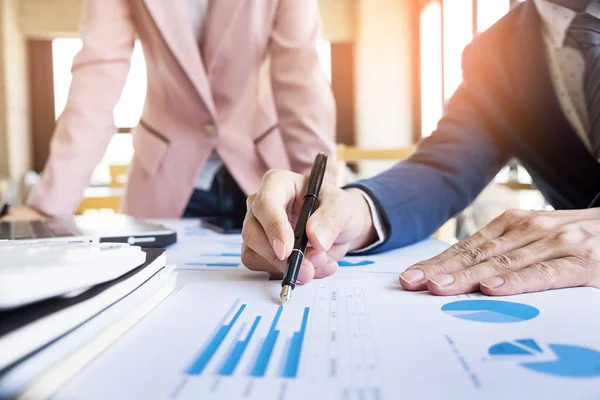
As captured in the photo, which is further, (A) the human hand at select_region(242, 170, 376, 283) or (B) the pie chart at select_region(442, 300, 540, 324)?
(A) the human hand at select_region(242, 170, 376, 283)

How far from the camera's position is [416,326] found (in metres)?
0.34

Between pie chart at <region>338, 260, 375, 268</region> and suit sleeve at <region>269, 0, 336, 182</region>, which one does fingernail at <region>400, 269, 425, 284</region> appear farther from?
suit sleeve at <region>269, 0, 336, 182</region>

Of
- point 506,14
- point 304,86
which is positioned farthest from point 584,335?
point 304,86

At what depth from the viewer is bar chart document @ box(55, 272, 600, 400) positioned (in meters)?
0.24

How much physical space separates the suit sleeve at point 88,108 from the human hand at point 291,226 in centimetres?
56

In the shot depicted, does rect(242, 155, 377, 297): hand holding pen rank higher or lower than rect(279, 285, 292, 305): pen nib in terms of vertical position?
higher

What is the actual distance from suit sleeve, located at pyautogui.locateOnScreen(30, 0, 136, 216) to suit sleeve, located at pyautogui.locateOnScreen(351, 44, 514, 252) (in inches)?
23.3

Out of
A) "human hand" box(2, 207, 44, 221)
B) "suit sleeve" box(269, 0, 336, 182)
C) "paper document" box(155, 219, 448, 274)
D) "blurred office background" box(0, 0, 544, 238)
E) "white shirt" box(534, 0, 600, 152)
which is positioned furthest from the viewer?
"blurred office background" box(0, 0, 544, 238)

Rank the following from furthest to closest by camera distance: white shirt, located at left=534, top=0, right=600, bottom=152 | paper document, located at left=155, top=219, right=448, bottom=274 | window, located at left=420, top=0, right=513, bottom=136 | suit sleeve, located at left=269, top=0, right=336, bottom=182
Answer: window, located at left=420, top=0, right=513, bottom=136
suit sleeve, located at left=269, top=0, right=336, bottom=182
white shirt, located at left=534, top=0, right=600, bottom=152
paper document, located at left=155, top=219, right=448, bottom=274

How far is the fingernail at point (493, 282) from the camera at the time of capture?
420mm

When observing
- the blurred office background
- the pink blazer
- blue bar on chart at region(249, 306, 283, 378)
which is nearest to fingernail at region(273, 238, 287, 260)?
blue bar on chart at region(249, 306, 283, 378)

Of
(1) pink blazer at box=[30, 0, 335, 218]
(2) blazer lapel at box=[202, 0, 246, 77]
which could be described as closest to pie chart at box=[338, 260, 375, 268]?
(1) pink blazer at box=[30, 0, 335, 218]

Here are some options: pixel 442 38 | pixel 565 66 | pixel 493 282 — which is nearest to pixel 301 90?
pixel 565 66

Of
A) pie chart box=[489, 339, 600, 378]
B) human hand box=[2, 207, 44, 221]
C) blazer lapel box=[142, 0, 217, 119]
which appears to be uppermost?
blazer lapel box=[142, 0, 217, 119]
